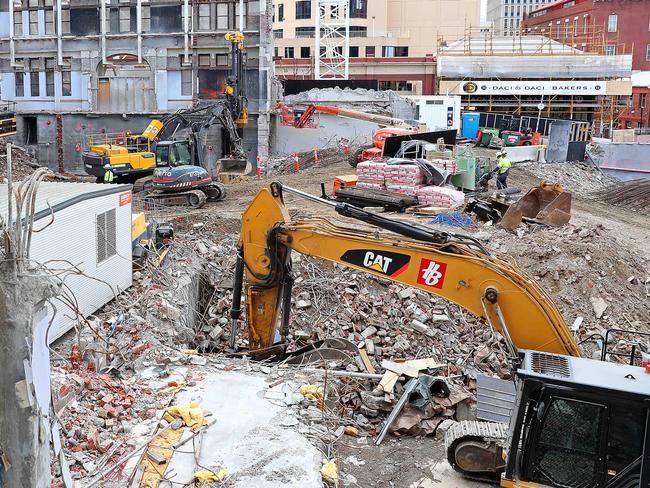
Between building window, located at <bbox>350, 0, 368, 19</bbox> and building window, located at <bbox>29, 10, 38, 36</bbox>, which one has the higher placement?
building window, located at <bbox>350, 0, 368, 19</bbox>

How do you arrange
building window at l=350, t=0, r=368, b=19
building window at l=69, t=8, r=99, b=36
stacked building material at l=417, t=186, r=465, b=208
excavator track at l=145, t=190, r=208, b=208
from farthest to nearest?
1. building window at l=350, t=0, r=368, b=19
2. building window at l=69, t=8, r=99, b=36
3. excavator track at l=145, t=190, r=208, b=208
4. stacked building material at l=417, t=186, r=465, b=208

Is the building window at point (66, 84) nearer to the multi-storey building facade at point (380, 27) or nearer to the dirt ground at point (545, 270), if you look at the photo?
the dirt ground at point (545, 270)

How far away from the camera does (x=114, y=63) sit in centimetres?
3997

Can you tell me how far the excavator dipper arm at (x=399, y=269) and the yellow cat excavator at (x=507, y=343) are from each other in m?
0.01

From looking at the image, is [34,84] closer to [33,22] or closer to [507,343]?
[33,22]

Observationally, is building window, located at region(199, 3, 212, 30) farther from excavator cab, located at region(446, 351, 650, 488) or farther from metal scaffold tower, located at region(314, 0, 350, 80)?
excavator cab, located at region(446, 351, 650, 488)


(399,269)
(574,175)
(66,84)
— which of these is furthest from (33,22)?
(399,269)

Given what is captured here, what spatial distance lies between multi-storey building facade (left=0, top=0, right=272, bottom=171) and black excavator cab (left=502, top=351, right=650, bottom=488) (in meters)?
30.8

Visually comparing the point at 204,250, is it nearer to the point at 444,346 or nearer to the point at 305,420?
the point at 444,346

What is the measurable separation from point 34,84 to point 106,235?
30337 mm

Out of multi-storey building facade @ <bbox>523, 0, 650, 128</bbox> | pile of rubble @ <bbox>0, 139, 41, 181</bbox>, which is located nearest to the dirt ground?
pile of rubble @ <bbox>0, 139, 41, 181</bbox>

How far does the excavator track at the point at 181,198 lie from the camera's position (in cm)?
2391

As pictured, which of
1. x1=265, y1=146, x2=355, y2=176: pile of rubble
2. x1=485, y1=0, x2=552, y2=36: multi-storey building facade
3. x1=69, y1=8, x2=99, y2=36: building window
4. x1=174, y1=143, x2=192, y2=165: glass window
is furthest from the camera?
x1=485, y1=0, x2=552, y2=36: multi-storey building facade

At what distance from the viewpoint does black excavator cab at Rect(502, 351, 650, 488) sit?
674 cm
